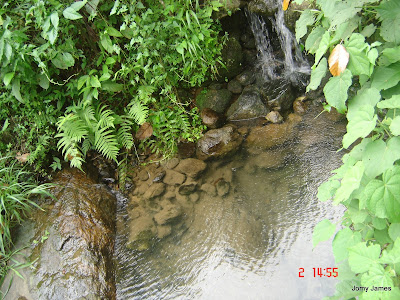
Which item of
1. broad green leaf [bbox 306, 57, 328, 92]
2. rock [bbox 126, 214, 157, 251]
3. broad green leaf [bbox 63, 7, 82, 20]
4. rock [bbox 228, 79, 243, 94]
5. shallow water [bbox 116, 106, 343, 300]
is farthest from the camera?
rock [bbox 228, 79, 243, 94]

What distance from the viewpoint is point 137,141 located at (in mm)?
4379

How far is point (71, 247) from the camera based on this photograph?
3.08 meters

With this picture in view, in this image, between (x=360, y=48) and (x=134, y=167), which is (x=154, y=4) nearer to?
(x=134, y=167)

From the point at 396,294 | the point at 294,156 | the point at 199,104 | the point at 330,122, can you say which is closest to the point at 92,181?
the point at 199,104

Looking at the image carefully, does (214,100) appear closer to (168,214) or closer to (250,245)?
(168,214)

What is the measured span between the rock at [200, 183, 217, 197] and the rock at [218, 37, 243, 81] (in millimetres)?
1902

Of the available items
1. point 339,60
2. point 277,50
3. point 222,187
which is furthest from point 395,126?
point 277,50

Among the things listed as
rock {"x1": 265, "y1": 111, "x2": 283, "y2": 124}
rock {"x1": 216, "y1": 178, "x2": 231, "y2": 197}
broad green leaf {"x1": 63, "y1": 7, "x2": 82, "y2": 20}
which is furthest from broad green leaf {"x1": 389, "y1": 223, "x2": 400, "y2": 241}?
rock {"x1": 265, "y1": 111, "x2": 283, "y2": 124}

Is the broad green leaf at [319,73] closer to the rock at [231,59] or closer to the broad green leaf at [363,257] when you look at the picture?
the broad green leaf at [363,257]

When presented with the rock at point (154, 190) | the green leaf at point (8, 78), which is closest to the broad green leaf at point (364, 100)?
the rock at point (154, 190)

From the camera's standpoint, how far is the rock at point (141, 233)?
11.0 feet

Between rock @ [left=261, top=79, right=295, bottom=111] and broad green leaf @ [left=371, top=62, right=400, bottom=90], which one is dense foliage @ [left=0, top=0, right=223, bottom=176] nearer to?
rock @ [left=261, top=79, right=295, bottom=111]

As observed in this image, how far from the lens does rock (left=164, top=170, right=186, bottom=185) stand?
13.0 feet
